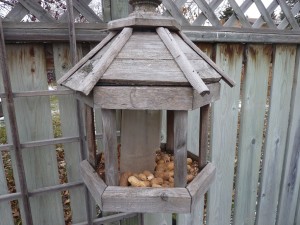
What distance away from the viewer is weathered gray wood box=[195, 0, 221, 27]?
1.41m

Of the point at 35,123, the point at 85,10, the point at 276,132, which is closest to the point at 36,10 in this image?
the point at 85,10

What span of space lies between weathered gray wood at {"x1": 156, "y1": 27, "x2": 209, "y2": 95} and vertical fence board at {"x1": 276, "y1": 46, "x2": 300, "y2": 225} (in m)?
1.47

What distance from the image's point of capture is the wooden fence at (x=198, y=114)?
1210 millimetres

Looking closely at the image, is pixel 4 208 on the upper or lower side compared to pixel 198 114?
lower

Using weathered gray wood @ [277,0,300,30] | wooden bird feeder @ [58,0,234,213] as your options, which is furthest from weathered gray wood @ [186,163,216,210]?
weathered gray wood @ [277,0,300,30]

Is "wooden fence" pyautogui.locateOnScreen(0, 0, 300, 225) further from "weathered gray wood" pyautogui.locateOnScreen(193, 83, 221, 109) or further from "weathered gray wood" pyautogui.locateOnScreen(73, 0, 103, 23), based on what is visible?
"weathered gray wood" pyautogui.locateOnScreen(193, 83, 221, 109)

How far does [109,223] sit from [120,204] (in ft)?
3.22

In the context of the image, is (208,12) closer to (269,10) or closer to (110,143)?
(269,10)

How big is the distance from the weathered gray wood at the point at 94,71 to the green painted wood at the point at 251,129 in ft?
3.76

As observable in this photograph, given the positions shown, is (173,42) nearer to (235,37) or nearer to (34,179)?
(235,37)

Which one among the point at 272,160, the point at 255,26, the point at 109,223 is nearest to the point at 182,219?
the point at 109,223

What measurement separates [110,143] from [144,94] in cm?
20

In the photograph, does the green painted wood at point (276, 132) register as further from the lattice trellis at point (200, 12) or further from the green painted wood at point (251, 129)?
the lattice trellis at point (200, 12)

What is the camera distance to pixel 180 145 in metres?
0.77
